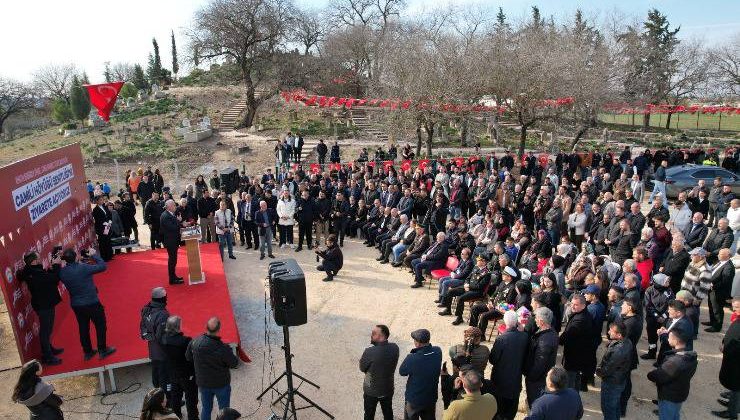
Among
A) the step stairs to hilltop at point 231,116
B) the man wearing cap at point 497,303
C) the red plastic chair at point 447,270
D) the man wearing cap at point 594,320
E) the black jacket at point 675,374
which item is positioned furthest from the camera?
the step stairs to hilltop at point 231,116

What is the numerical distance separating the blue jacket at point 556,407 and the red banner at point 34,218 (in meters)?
6.21

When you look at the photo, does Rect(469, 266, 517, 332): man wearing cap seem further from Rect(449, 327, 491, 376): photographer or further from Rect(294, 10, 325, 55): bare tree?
Rect(294, 10, 325, 55): bare tree

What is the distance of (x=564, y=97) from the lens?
2105 cm

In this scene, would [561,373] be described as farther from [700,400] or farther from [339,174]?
[339,174]

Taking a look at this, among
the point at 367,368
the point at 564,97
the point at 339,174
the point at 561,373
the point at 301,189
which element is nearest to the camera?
the point at 561,373

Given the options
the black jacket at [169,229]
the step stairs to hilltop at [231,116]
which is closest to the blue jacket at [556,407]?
the black jacket at [169,229]

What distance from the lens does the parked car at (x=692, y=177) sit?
1495 centimetres

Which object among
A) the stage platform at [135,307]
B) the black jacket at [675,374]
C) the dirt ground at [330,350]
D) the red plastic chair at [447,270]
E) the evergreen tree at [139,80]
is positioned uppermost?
the evergreen tree at [139,80]

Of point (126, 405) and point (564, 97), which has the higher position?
point (564, 97)

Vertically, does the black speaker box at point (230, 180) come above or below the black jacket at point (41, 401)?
above

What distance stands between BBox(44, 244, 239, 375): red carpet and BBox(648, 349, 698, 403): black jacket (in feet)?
17.4

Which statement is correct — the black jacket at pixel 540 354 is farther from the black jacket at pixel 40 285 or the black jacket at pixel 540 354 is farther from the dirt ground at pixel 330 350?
the black jacket at pixel 40 285

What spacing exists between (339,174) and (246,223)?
449 cm

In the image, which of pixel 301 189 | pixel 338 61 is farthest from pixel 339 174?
pixel 338 61
